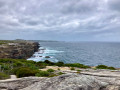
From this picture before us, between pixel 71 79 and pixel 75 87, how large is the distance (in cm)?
81

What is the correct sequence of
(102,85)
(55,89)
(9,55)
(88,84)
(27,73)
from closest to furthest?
1. (55,89)
2. (88,84)
3. (102,85)
4. (27,73)
5. (9,55)

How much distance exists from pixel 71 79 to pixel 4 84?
18.4 ft

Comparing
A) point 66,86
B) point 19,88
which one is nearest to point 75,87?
point 66,86

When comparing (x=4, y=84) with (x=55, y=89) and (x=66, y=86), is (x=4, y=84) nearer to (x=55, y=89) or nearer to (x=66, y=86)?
(x=55, y=89)

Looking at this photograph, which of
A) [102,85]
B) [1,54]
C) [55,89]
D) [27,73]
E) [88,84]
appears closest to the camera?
[55,89]

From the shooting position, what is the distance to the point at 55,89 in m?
7.05

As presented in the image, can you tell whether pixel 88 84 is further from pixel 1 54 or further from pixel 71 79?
pixel 1 54

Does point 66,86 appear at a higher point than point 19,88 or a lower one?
higher

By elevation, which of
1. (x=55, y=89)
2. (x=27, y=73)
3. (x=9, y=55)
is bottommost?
(x=9, y=55)

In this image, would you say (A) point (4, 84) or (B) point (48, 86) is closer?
(B) point (48, 86)

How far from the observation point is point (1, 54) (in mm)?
60531

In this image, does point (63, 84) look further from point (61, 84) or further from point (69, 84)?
point (69, 84)

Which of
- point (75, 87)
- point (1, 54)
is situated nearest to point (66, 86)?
point (75, 87)

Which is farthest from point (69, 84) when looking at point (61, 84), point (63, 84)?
point (61, 84)
